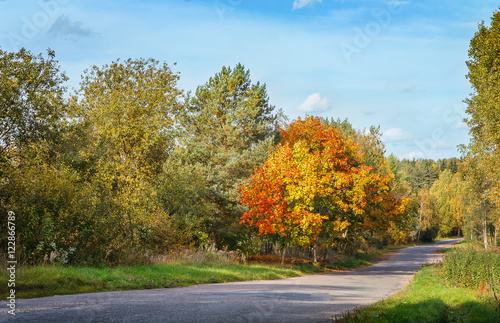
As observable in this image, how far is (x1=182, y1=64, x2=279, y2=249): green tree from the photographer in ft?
103

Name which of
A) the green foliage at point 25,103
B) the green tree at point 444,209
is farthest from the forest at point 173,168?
the green tree at point 444,209

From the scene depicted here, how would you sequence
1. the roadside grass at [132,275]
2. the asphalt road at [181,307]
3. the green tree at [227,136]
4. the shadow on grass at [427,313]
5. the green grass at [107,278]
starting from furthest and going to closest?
the green tree at [227,136] < the roadside grass at [132,275] < the green grass at [107,278] < the shadow on grass at [427,313] < the asphalt road at [181,307]

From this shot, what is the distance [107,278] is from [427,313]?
29.8ft

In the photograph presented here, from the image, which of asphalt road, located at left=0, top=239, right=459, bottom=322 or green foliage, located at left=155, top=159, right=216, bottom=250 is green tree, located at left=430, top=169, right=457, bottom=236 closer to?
green foliage, located at left=155, top=159, right=216, bottom=250

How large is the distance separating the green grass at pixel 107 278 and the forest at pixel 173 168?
5.22ft

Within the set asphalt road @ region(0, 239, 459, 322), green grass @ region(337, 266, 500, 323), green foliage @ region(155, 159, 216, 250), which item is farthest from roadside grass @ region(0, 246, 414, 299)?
green grass @ region(337, 266, 500, 323)

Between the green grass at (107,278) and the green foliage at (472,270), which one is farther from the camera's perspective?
the green foliage at (472,270)

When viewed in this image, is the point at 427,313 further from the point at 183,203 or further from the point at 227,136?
the point at 227,136

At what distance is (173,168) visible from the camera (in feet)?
87.6

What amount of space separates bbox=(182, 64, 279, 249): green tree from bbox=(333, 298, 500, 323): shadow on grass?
794 inches

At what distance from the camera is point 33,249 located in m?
13.8

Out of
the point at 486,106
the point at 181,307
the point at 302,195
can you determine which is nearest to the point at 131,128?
the point at 302,195

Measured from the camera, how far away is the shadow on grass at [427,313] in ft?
29.0

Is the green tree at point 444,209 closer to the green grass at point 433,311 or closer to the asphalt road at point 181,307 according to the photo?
Result: the green grass at point 433,311
